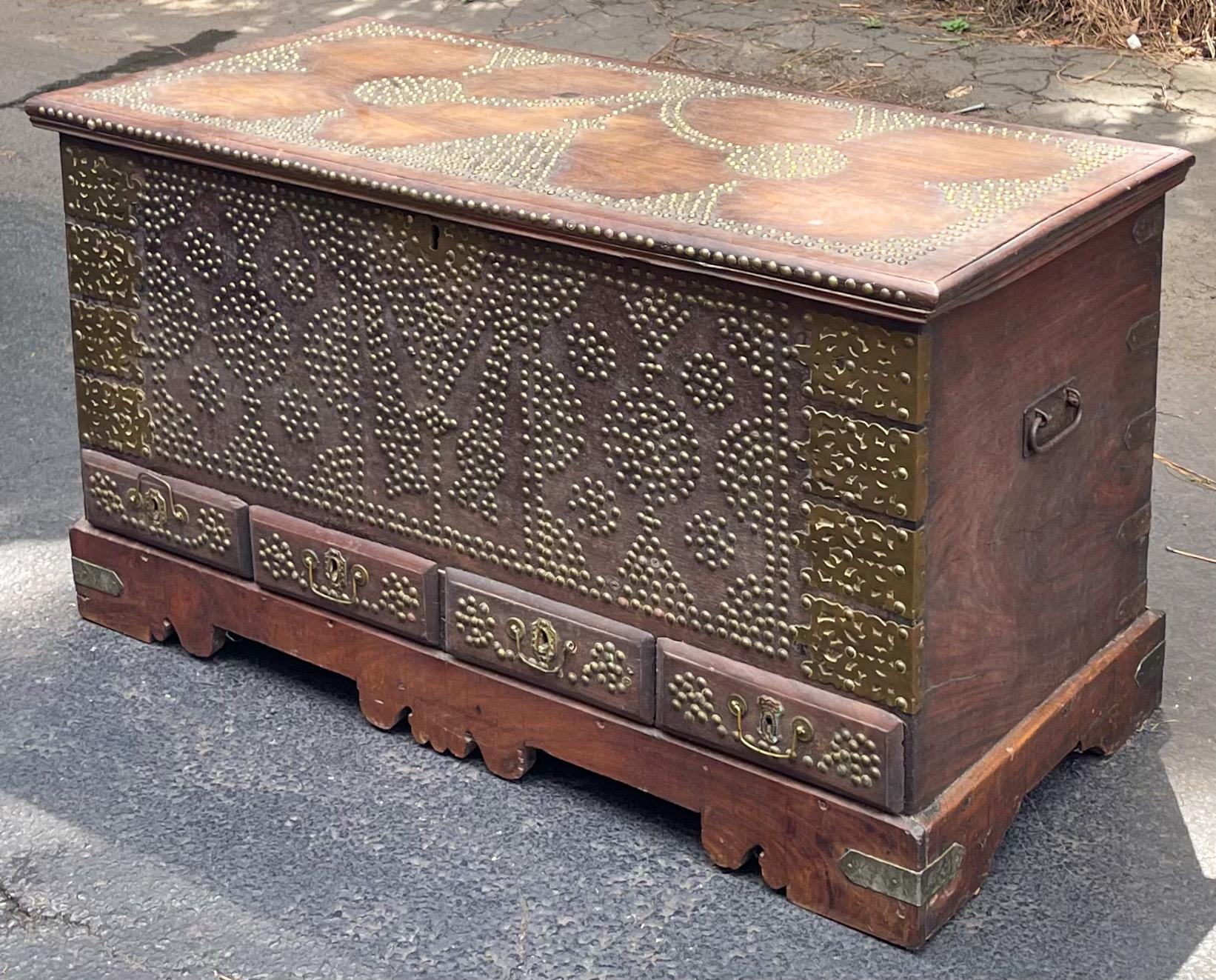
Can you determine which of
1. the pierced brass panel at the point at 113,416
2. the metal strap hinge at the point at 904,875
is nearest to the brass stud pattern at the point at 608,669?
the metal strap hinge at the point at 904,875

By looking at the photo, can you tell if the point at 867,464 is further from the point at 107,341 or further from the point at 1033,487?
the point at 107,341

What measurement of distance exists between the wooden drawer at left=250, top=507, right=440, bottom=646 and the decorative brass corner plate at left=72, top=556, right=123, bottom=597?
0.33 m

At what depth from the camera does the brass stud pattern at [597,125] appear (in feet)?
7.02

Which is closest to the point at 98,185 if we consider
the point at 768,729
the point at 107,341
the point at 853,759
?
the point at 107,341

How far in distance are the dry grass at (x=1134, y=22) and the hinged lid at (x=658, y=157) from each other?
3124mm

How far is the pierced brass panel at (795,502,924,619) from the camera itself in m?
2.13

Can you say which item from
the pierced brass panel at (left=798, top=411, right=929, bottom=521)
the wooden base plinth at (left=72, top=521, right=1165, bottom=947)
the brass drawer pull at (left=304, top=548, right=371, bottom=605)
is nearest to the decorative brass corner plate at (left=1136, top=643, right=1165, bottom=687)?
the wooden base plinth at (left=72, top=521, right=1165, bottom=947)

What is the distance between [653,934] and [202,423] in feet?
3.53

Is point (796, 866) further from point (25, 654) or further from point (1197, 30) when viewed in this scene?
point (1197, 30)

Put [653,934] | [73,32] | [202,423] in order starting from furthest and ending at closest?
[73,32], [202,423], [653,934]

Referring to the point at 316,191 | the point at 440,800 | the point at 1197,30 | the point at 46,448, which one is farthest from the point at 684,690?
the point at 1197,30

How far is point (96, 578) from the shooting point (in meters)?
3.03

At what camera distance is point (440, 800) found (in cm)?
258

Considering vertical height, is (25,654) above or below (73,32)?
below
